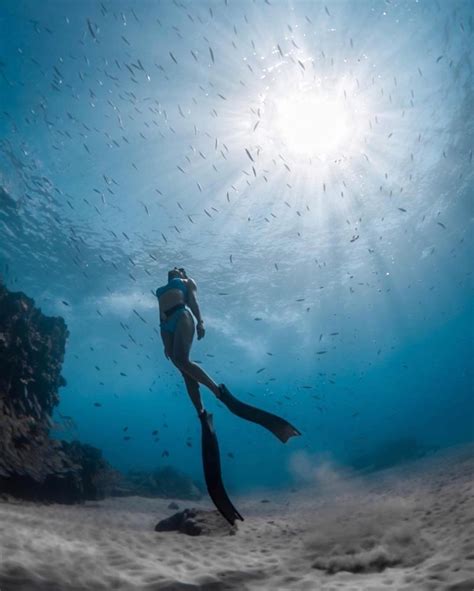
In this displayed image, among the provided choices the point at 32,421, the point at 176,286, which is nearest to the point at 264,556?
the point at 176,286

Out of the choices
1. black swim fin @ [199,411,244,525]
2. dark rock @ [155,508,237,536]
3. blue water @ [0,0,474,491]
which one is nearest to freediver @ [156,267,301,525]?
black swim fin @ [199,411,244,525]

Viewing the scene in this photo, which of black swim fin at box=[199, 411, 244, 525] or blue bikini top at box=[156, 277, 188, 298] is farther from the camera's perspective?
blue bikini top at box=[156, 277, 188, 298]

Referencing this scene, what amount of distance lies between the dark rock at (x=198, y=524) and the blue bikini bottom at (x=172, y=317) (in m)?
3.93

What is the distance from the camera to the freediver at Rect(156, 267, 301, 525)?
18.0 ft

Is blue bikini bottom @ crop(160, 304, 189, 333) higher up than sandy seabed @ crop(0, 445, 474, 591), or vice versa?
blue bikini bottom @ crop(160, 304, 189, 333)

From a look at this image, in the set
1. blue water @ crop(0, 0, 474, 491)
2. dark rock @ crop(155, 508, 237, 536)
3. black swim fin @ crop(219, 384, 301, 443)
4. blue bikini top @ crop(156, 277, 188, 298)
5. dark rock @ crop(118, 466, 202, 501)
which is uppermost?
blue water @ crop(0, 0, 474, 491)

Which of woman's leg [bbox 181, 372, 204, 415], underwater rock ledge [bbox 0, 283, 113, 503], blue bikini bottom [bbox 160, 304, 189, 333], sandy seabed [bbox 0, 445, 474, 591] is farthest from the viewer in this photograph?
underwater rock ledge [bbox 0, 283, 113, 503]

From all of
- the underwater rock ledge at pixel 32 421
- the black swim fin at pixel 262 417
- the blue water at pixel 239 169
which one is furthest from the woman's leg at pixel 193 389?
the blue water at pixel 239 169

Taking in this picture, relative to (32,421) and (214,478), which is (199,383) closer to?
Result: (214,478)

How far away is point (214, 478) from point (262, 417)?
130 cm

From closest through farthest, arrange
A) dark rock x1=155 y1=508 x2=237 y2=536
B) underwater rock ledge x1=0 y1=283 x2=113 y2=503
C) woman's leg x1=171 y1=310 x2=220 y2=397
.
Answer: woman's leg x1=171 y1=310 x2=220 y2=397, dark rock x1=155 y1=508 x2=237 y2=536, underwater rock ledge x1=0 y1=283 x2=113 y2=503

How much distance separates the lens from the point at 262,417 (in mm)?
6227

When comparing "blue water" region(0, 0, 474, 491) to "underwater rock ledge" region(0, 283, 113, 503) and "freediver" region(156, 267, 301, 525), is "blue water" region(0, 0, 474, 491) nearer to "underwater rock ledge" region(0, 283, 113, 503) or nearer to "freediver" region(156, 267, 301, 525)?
"underwater rock ledge" region(0, 283, 113, 503)

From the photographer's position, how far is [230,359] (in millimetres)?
56750
